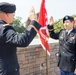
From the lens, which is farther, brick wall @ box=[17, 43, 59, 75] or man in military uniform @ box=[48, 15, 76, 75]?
brick wall @ box=[17, 43, 59, 75]

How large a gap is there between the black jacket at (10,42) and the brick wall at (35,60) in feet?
7.19

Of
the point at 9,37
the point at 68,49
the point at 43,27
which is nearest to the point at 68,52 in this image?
the point at 68,49

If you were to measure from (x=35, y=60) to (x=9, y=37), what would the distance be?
294cm

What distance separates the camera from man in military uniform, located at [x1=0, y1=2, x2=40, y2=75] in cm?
205

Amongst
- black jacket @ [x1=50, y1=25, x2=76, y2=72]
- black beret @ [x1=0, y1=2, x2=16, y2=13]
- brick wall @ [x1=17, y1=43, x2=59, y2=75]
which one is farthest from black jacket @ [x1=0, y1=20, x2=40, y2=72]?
brick wall @ [x1=17, y1=43, x2=59, y2=75]

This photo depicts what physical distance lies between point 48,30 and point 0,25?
2465 millimetres

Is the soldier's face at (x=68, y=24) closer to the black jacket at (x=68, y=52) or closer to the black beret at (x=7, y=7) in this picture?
the black jacket at (x=68, y=52)

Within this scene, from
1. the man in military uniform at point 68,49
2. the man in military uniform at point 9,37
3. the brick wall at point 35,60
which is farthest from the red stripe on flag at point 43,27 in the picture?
the man in military uniform at point 9,37

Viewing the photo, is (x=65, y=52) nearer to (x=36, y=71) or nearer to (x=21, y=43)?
(x=36, y=71)

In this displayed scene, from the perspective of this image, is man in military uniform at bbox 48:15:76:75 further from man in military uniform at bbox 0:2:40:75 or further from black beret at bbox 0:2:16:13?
black beret at bbox 0:2:16:13

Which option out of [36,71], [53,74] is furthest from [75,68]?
[53,74]

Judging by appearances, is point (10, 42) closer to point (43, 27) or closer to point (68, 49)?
point (68, 49)

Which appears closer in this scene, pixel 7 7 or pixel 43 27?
pixel 7 7

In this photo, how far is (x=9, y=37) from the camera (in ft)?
6.74
